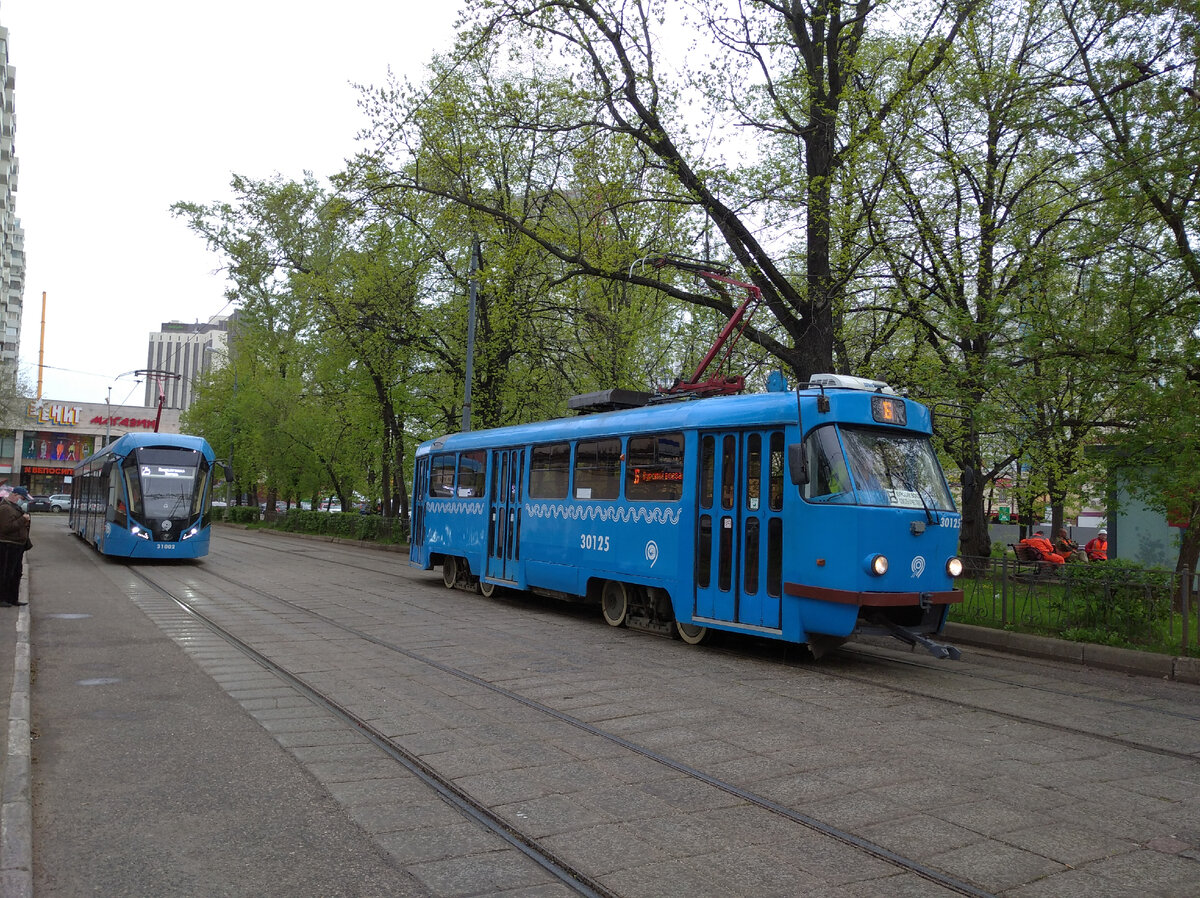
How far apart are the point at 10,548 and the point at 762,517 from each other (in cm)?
1033

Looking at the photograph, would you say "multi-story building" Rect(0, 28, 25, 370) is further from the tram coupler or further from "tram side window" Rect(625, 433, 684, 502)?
the tram coupler

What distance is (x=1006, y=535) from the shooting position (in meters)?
35.4

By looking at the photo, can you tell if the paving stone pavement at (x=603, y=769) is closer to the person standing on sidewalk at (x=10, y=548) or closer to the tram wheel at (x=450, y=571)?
the person standing on sidewalk at (x=10, y=548)

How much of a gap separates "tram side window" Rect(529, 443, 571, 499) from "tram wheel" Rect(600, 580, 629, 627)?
5.32ft

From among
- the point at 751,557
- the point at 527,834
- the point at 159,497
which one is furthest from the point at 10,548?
the point at 527,834

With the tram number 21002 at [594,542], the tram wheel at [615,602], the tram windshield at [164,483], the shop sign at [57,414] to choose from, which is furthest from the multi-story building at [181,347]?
the tram wheel at [615,602]

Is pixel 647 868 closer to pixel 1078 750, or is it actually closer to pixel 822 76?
pixel 1078 750

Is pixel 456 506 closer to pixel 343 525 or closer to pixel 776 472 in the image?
pixel 776 472

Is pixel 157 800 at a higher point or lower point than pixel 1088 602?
lower

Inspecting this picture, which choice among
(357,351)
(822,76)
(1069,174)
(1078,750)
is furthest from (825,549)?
(357,351)

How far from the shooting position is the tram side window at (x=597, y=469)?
1287 cm

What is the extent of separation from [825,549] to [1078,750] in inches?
128

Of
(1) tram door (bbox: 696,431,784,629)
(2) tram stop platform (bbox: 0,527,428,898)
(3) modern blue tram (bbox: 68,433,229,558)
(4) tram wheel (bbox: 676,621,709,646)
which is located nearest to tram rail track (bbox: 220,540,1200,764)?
(4) tram wheel (bbox: 676,621,709,646)

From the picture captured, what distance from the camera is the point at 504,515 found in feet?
51.5
